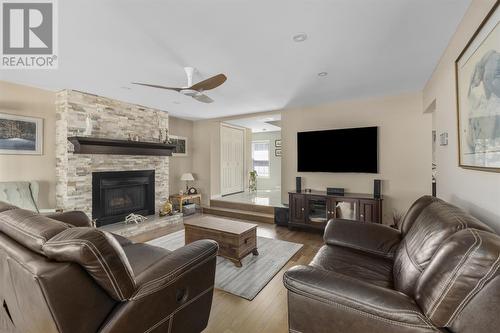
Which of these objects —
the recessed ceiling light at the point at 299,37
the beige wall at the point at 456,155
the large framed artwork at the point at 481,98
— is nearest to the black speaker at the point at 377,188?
the beige wall at the point at 456,155

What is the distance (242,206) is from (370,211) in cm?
278

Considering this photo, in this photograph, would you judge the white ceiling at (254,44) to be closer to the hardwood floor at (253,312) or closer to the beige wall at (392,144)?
the beige wall at (392,144)

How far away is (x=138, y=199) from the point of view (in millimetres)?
→ 4676

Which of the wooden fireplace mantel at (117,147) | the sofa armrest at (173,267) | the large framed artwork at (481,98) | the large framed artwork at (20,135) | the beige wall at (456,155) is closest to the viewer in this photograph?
the sofa armrest at (173,267)

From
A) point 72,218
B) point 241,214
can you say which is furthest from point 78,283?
point 241,214

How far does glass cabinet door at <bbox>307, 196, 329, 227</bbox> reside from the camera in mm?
4035

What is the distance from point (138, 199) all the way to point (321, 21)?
4.45 m

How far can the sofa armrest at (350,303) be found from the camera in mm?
996

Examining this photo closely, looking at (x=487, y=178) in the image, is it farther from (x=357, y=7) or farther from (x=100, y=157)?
(x=100, y=157)

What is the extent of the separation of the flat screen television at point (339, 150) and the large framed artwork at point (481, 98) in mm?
2165

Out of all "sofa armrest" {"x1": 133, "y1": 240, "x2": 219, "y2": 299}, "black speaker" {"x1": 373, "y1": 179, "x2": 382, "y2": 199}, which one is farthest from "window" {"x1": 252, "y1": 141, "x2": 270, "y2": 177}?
"sofa armrest" {"x1": 133, "y1": 240, "x2": 219, "y2": 299}

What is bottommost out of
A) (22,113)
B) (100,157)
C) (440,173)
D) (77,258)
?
(77,258)

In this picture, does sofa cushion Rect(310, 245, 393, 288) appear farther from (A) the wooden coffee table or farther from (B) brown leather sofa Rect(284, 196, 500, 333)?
(A) the wooden coffee table

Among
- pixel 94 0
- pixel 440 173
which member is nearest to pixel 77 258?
pixel 94 0
